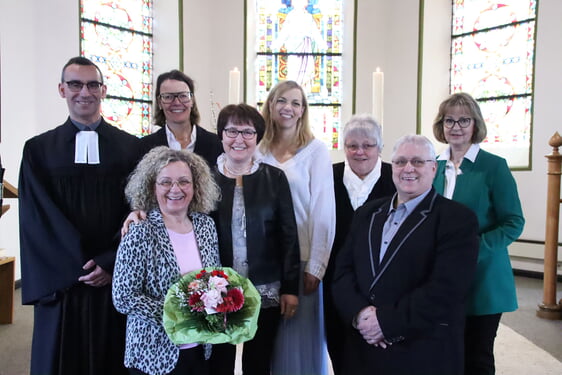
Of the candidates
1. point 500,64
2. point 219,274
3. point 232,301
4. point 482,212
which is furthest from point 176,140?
point 500,64

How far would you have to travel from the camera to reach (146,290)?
1.91 meters

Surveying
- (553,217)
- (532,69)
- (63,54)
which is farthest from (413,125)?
(63,54)

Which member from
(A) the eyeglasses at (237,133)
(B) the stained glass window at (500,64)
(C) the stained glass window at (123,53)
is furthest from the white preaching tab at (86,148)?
(B) the stained glass window at (500,64)

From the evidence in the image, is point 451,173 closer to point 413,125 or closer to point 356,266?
point 356,266

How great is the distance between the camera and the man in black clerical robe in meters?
2.27

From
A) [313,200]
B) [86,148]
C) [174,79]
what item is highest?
[174,79]

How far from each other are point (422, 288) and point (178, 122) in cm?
159

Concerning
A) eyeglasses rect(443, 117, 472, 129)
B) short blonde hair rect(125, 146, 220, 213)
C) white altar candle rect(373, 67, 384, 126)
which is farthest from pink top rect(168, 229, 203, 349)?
white altar candle rect(373, 67, 384, 126)

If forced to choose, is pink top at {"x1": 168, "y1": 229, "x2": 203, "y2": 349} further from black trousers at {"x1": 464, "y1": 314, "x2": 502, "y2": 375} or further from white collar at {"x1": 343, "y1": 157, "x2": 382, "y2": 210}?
black trousers at {"x1": 464, "y1": 314, "x2": 502, "y2": 375}

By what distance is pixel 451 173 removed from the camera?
239 centimetres

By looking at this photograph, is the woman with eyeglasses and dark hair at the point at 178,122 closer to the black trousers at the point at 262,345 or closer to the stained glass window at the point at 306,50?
the black trousers at the point at 262,345

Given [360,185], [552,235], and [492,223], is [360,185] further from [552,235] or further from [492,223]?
[552,235]

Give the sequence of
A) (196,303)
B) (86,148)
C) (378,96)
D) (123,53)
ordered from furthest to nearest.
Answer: (123,53) → (378,96) → (86,148) → (196,303)

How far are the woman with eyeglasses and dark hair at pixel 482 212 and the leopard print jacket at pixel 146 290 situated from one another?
1401mm
